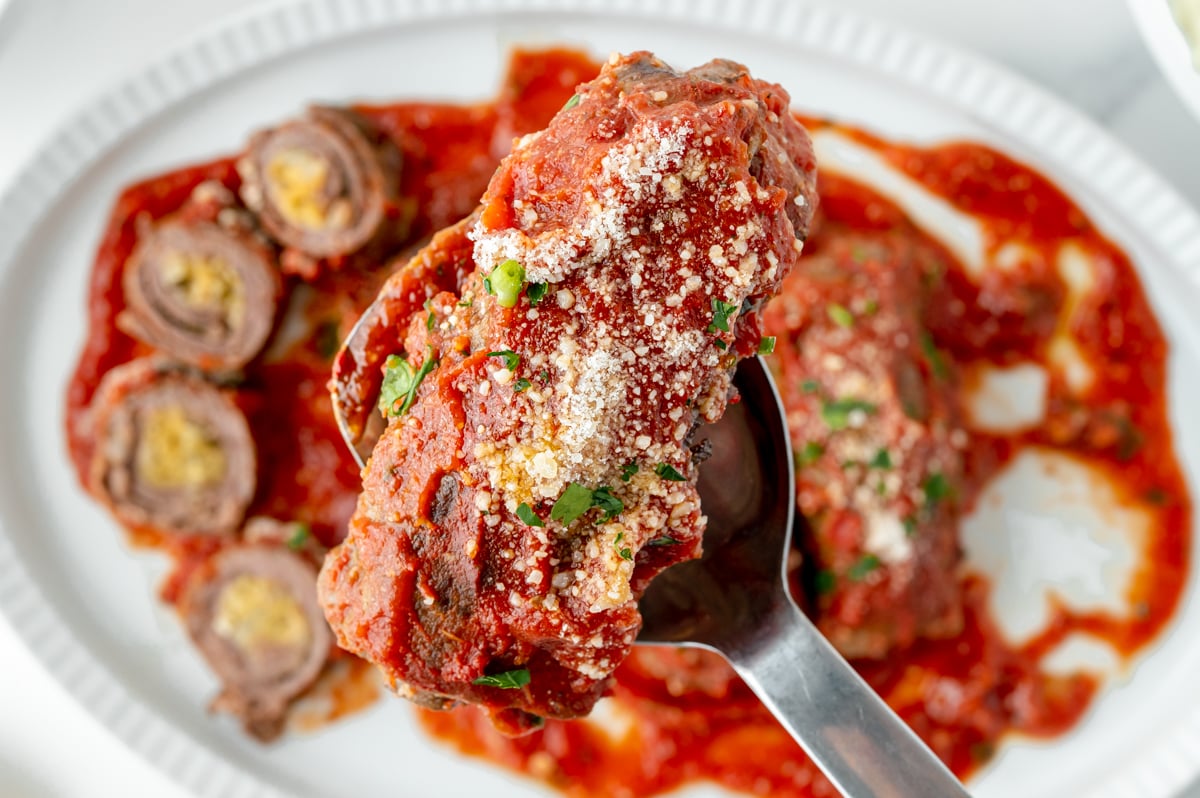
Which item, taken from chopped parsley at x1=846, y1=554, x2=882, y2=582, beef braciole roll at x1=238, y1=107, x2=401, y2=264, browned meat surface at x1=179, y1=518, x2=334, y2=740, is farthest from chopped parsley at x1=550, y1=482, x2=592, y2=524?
browned meat surface at x1=179, y1=518, x2=334, y2=740

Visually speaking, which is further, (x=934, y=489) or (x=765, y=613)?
(x=934, y=489)

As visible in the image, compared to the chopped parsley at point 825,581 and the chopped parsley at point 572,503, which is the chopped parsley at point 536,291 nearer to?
the chopped parsley at point 572,503

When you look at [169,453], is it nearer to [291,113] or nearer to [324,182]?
[324,182]

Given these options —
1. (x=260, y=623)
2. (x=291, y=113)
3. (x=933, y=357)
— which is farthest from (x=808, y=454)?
(x=291, y=113)

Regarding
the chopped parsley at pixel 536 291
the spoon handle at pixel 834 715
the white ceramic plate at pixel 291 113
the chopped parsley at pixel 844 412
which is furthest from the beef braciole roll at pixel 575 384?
the white ceramic plate at pixel 291 113

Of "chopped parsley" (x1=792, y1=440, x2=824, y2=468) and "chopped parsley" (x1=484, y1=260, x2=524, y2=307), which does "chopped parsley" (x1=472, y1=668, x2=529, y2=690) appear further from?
"chopped parsley" (x1=792, y1=440, x2=824, y2=468)

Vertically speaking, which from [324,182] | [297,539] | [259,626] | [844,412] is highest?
[324,182]

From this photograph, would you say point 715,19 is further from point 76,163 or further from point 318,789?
point 318,789
